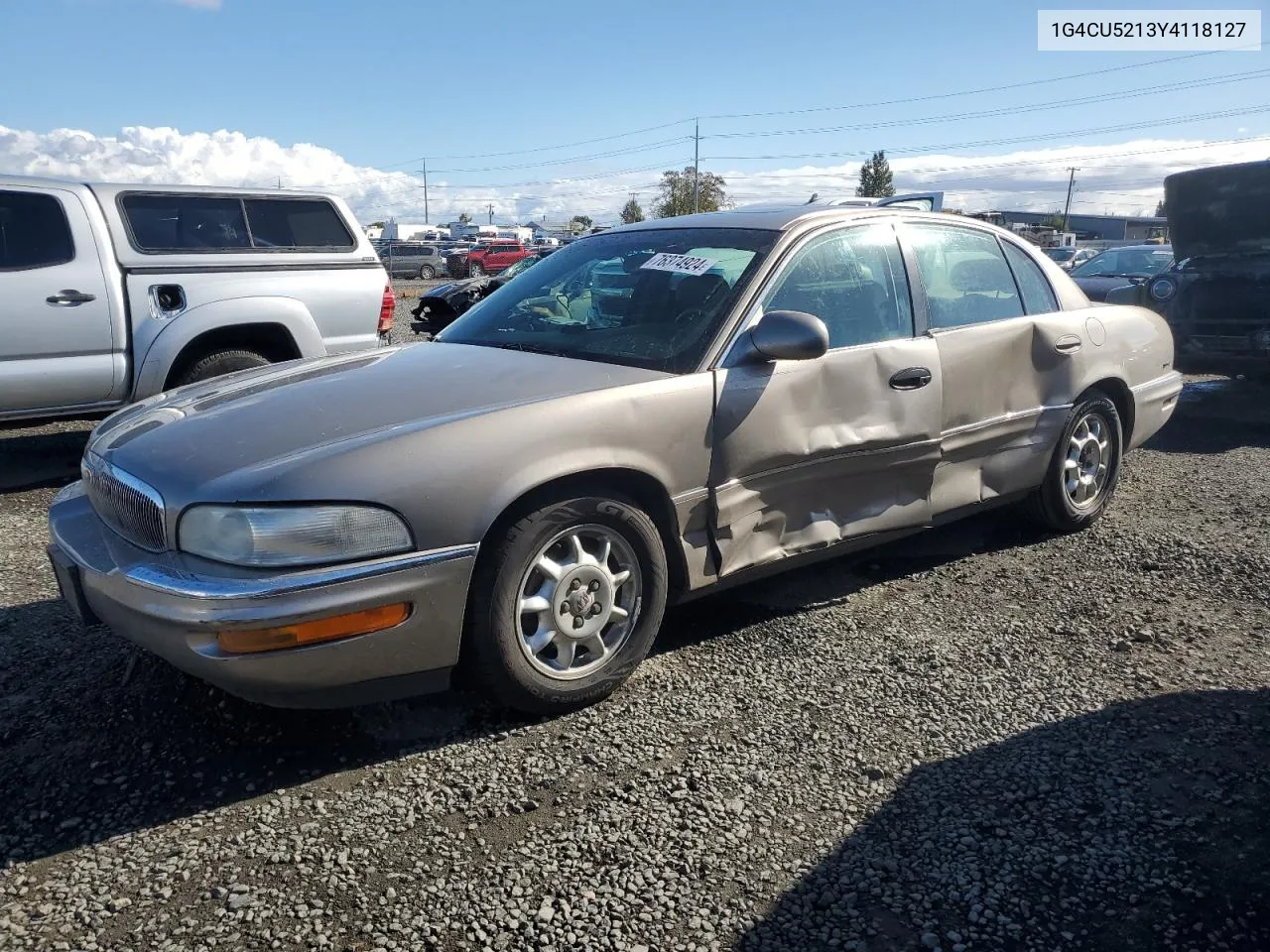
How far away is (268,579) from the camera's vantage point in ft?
8.45

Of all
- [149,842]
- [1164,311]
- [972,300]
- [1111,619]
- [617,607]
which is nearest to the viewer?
[149,842]

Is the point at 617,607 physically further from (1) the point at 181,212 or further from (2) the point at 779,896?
(1) the point at 181,212

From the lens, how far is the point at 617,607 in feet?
10.5

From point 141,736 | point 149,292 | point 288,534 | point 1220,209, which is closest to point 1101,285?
point 1220,209

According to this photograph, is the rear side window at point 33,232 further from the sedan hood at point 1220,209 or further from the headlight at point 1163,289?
the sedan hood at point 1220,209

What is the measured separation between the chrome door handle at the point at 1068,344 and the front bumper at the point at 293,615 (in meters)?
3.13

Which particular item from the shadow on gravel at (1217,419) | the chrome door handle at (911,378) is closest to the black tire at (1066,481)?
the chrome door handle at (911,378)

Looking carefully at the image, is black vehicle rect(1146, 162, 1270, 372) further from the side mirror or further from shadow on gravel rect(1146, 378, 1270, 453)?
the side mirror

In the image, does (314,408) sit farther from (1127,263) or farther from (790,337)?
(1127,263)

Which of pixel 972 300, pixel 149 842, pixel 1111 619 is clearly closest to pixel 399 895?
pixel 149 842

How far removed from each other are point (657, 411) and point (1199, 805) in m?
1.89

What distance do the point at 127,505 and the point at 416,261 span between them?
3951 centimetres

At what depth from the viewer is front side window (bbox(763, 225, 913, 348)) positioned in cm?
372

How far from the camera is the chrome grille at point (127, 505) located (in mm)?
2801
